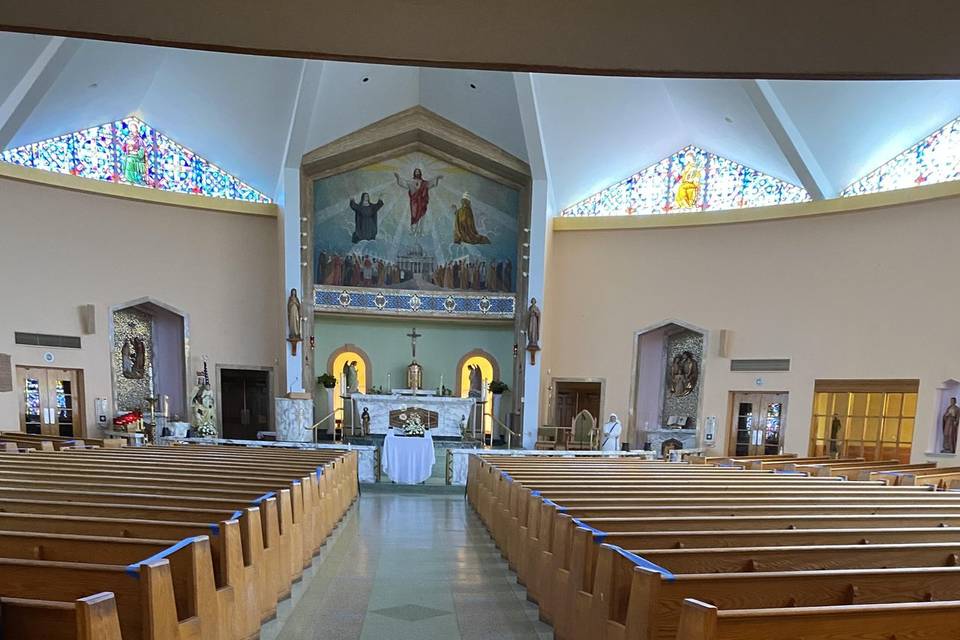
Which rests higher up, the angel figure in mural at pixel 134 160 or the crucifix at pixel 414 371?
the angel figure in mural at pixel 134 160

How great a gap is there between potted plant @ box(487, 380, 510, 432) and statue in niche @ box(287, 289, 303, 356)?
5.15 meters

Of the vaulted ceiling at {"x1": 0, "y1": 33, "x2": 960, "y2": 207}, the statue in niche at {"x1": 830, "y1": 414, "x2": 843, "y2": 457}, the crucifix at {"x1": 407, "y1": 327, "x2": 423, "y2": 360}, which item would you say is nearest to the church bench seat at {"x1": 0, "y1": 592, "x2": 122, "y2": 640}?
the vaulted ceiling at {"x1": 0, "y1": 33, "x2": 960, "y2": 207}

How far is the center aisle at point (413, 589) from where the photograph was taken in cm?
345

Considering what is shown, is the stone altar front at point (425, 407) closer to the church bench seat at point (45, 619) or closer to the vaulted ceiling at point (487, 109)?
the vaulted ceiling at point (487, 109)

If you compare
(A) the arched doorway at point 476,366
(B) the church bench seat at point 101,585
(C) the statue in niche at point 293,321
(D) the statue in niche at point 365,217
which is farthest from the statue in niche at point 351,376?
(B) the church bench seat at point 101,585

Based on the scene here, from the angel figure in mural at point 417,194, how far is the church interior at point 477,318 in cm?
10

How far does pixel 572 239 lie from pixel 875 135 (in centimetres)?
687

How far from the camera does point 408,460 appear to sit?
9594mm

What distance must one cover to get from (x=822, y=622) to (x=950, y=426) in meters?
11.2

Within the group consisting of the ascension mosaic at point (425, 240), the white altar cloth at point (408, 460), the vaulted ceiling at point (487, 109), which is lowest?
the white altar cloth at point (408, 460)

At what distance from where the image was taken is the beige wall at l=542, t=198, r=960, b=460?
10.5 meters

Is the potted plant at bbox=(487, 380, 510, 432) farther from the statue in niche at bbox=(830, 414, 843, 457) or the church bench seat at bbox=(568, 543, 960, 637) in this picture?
the church bench seat at bbox=(568, 543, 960, 637)

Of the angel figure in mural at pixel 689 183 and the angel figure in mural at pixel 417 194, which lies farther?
the angel figure in mural at pixel 417 194

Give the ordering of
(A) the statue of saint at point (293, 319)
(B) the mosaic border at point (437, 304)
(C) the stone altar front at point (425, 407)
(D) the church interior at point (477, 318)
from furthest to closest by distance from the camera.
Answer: (B) the mosaic border at point (437, 304) → (C) the stone altar front at point (425, 407) → (A) the statue of saint at point (293, 319) → (D) the church interior at point (477, 318)
